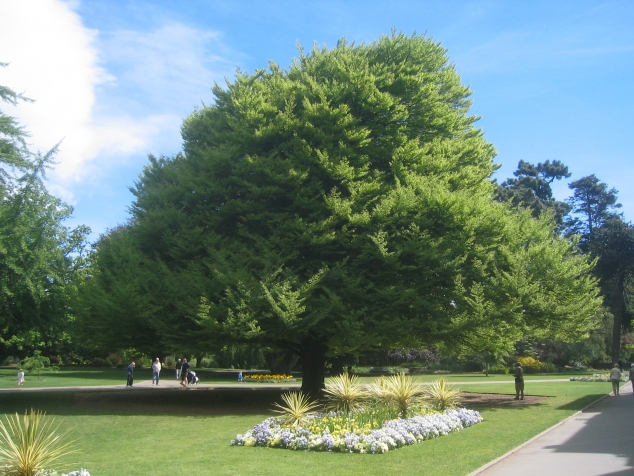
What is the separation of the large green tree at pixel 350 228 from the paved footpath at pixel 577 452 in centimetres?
650

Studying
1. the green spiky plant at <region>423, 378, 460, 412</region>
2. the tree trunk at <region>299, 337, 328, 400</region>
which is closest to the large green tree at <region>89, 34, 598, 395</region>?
the tree trunk at <region>299, 337, 328, 400</region>

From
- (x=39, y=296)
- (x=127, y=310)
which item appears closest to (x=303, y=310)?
(x=127, y=310)

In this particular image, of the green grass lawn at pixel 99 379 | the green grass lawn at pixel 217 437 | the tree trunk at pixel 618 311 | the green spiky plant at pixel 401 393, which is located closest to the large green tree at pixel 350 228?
the green grass lawn at pixel 217 437

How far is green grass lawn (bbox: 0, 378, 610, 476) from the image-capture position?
10.6 m

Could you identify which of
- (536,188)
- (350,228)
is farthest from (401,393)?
(536,188)

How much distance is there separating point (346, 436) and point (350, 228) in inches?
443

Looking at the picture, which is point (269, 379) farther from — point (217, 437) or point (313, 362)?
point (217, 437)

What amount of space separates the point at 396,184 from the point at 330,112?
12.6 feet

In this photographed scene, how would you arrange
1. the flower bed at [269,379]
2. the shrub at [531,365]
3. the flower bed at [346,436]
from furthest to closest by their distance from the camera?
the shrub at [531,365]
the flower bed at [269,379]
the flower bed at [346,436]

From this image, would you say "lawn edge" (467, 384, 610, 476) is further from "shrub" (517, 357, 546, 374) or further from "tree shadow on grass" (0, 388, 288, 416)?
"shrub" (517, 357, 546, 374)

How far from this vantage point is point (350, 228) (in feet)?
74.3

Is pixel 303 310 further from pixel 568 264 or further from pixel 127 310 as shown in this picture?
pixel 568 264

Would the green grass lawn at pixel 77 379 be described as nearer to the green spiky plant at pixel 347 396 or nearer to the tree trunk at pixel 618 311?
the green spiky plant at pixel 347 396

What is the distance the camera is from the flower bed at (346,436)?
12195mm
